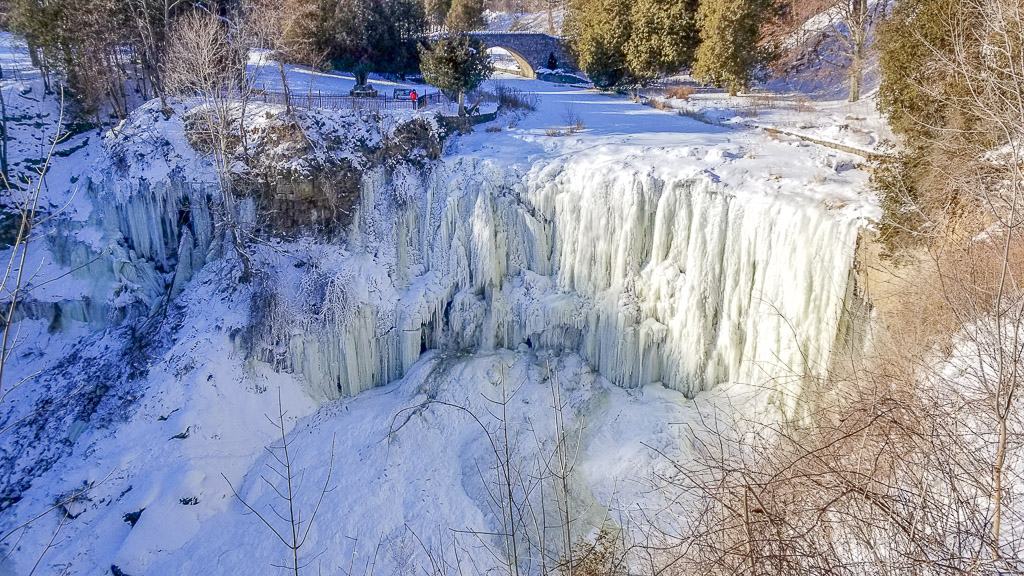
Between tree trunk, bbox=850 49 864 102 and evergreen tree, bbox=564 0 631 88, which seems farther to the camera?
evergreen tree, bbox=564 0 631 88

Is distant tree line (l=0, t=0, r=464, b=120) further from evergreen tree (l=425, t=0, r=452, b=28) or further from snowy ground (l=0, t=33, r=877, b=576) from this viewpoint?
evergreen tree (l=425, t=0, r=452, b=28)

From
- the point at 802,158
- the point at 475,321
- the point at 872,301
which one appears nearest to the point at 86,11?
the point at 475,321

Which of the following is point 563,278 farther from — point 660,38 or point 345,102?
point 660,38

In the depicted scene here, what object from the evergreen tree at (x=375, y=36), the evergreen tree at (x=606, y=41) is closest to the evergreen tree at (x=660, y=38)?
the evergreen tree at (x=606, y=41)

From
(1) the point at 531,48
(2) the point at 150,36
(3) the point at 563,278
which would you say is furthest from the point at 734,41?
(2) the point at 150,36

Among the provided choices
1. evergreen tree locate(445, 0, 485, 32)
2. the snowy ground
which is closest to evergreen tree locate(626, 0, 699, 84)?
the snowy ground

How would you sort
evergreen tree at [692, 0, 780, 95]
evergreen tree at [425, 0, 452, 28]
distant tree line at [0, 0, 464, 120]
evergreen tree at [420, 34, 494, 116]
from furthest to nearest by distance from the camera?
1. evergreen tree at [425, 0, 452, 28]
2. distant tree line at [0, 0, 464, 120]
3. evergreen tree at [692, 0, 780, 95]
4. evergreen tree at [420, 34, 494, 116]

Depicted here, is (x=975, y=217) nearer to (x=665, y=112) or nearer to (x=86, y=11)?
(x=665, y=112)
